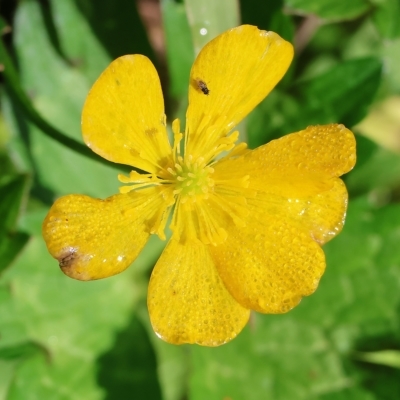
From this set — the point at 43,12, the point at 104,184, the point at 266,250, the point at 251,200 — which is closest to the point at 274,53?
the point at 251,200

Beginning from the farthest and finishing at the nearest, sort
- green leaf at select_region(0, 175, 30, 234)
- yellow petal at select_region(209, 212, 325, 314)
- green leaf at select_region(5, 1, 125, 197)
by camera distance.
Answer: green leaf at select_region(5, 1, 125, 197) < green leaf at select_region(0, 175, 30, 234) < yellow petal at select_region(209, 212, 325, 314)

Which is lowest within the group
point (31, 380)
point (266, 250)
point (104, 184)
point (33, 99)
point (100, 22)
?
point (31, 380)

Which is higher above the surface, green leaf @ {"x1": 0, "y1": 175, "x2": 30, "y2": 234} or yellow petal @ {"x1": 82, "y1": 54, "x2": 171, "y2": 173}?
yellow petal @ {"x1": 82, "y1": 54, "x2": 171, "y2": 173}

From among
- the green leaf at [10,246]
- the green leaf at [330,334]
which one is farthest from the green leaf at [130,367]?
the green leaf at [10,246]

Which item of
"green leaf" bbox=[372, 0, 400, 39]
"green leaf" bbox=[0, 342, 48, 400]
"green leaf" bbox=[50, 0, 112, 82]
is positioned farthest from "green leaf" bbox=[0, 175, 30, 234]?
"green leaf" bbox=[372, 0, 400, 39]

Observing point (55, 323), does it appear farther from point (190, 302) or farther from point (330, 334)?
point (330, 334)

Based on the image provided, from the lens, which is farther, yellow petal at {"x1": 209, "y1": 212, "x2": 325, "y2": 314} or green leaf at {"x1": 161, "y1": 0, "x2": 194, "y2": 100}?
green leaf at {"x1": 161, "y1": 0, "x2": 194, "y2": 100}

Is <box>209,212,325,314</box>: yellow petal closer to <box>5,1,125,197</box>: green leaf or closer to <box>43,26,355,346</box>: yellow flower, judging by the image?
<box>43,26,355,346</box>: yellow flower

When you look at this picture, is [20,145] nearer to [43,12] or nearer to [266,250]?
[43,12]
